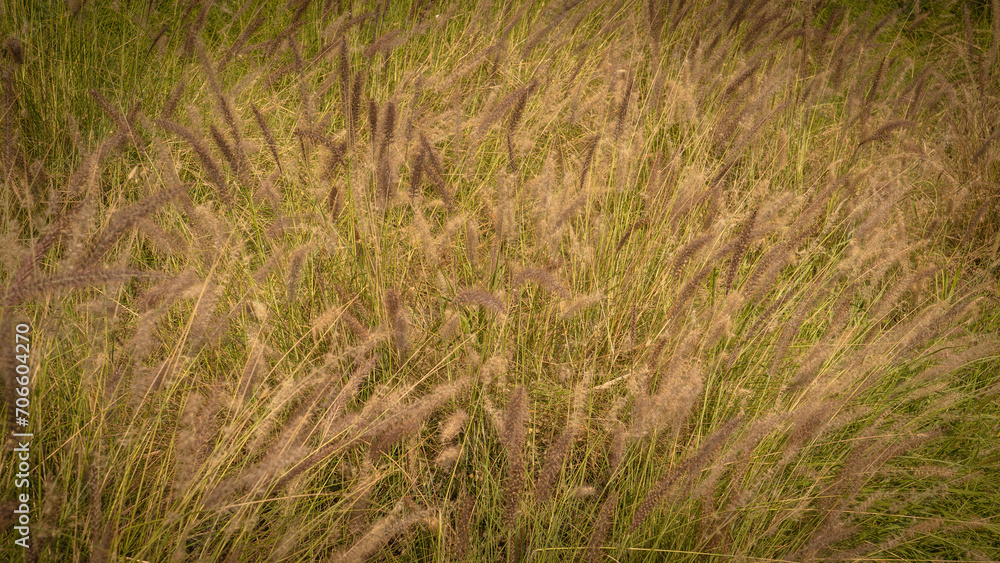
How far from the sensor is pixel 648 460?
3.87 feet

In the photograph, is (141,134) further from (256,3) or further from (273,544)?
(273,544)

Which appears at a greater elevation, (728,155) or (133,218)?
(133,218)

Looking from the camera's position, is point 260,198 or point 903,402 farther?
point 260,198

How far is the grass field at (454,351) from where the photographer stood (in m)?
1.04

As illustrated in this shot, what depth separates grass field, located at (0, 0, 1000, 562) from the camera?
104 centimetres

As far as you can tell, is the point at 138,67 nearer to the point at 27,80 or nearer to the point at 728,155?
the point at 27,80

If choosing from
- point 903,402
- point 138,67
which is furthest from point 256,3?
point 903,402

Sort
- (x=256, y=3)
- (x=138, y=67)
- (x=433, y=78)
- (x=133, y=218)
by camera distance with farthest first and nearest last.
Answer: (x=256, y=3) < (x=138, y=67) < (x=433, y=78) < (x=133, y=218)

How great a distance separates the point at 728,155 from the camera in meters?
2.19

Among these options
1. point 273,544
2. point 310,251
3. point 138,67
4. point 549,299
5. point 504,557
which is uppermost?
point 138,67

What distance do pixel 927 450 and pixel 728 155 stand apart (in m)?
1.15

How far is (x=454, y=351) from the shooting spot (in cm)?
134

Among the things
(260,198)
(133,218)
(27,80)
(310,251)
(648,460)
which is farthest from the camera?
(27,80)

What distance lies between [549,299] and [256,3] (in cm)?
274
